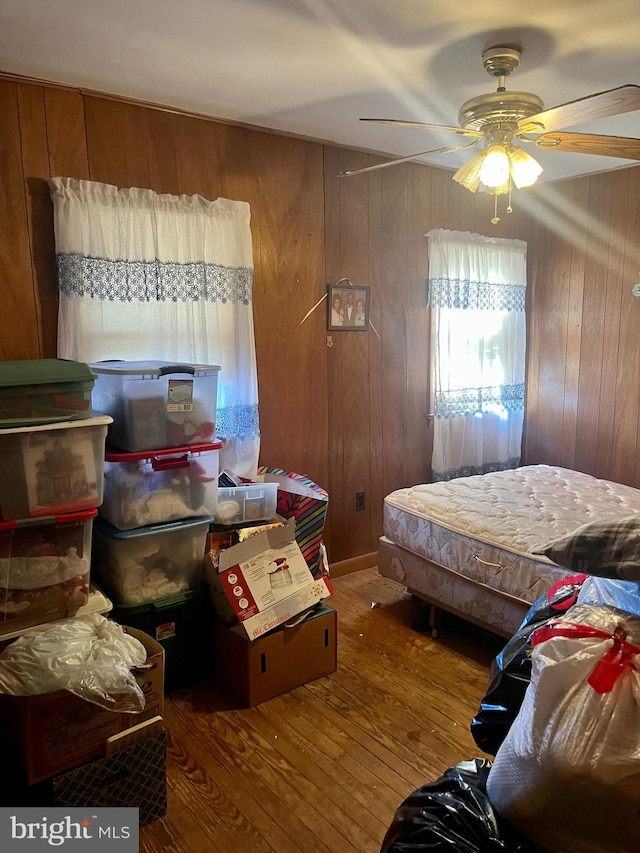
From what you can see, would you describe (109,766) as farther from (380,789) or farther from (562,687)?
(562,687)

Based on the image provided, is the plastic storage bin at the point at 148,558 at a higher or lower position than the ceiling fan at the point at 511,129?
lower

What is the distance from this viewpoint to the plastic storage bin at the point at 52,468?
1.91 meters

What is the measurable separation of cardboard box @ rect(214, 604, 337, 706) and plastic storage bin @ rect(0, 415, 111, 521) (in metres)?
0.81

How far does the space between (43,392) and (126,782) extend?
1205 millimetres

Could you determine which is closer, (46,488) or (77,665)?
(77,665)

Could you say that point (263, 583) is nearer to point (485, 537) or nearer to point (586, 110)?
point (485, 537)

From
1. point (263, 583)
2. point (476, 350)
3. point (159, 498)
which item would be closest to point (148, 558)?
point (159, 498)

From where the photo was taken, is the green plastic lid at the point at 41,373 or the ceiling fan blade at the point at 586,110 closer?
the ceiling fan blade at the point at 586,110

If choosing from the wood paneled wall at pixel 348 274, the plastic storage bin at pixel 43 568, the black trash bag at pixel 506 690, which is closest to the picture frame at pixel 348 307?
the wood paneled wall at pixel 348 274

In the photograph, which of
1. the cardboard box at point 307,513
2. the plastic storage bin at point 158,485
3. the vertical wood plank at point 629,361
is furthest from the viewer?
the vertical wood plank at point 629,361

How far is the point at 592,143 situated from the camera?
2.24m

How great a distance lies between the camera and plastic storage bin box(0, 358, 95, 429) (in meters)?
1.89

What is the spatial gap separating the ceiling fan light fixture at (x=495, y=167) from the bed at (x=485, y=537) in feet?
4.55

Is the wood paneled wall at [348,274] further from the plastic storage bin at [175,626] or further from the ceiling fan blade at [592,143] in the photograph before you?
the ceiling fan blade at [592,143]
